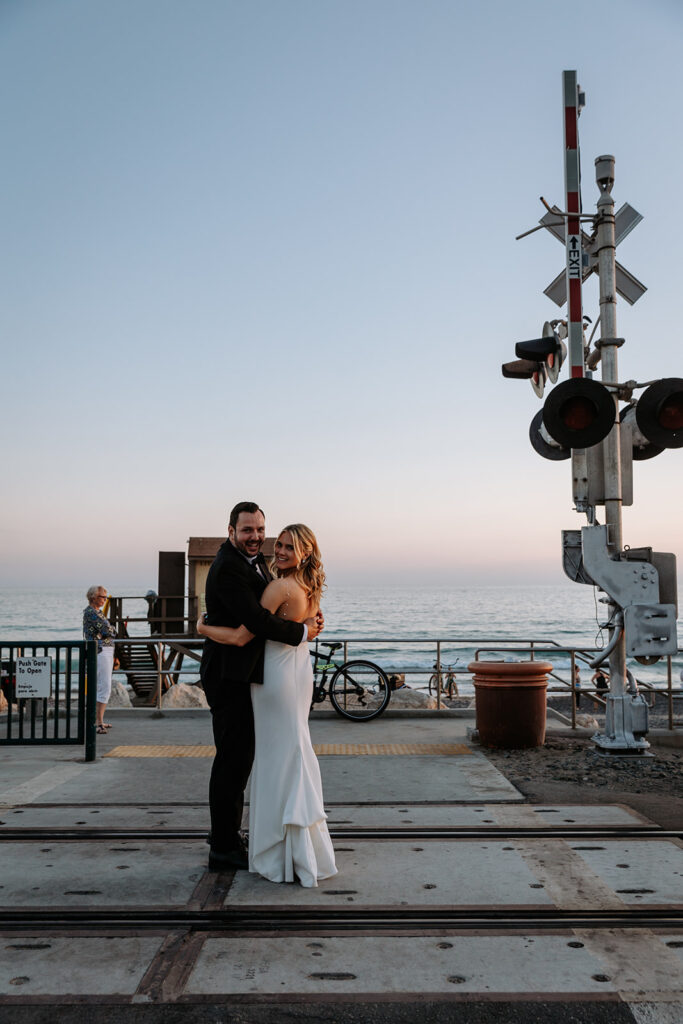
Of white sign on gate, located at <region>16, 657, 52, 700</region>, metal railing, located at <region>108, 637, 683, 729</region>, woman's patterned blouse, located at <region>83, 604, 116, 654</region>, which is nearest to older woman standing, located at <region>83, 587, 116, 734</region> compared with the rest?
woman's patterned blouse, located at <region>83, 604, 116, 654</region>

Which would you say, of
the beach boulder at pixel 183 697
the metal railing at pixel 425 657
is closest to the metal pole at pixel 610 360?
the metal railing at pixel 425 657

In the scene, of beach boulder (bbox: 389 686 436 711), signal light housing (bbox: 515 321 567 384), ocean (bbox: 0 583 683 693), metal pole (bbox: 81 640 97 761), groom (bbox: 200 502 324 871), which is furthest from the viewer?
ocean (bbox: 0 583 683 693)

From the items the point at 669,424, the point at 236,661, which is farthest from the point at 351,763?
the point at 669,424

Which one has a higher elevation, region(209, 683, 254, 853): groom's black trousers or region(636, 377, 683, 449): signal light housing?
region(636, 377, 683, 449): signal light housing

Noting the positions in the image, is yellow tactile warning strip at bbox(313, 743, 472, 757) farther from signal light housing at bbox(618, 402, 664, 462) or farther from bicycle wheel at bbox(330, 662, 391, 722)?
signal light housing at bbox(618, 402, 664, 462)

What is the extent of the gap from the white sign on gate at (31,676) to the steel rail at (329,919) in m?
4.20

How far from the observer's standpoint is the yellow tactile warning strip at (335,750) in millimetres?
7977

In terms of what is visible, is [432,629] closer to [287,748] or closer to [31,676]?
[31,676]

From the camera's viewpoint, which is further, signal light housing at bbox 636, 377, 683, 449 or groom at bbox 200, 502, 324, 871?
signal light housing at bbox 636, 377, 683, 449

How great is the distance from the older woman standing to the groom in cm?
504

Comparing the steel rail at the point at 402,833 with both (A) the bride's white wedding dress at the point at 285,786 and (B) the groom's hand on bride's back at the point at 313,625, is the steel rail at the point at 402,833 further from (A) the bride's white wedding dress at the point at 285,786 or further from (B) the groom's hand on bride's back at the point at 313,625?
(B) the groom's hand on bride's back at the point at 313,625

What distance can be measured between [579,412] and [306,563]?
3649 millimetres

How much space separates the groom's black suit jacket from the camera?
4273 mm

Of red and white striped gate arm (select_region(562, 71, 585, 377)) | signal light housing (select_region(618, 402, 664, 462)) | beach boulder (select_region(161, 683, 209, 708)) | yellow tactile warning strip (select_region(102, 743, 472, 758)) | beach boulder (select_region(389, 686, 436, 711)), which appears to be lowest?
beach boulder (select_region(389, 686, 436, 711))
